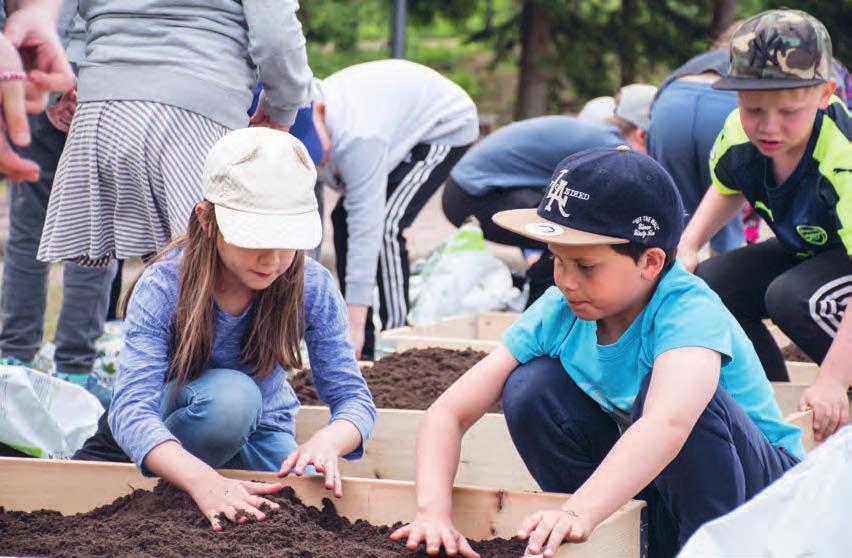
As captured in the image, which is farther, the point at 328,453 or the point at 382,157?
the point at 382,157

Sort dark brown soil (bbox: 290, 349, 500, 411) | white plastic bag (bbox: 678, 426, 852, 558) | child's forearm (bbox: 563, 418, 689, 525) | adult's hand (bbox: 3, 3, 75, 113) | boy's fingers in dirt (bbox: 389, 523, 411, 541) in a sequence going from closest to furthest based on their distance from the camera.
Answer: adult's hand (bbox: 3, 3, 75, 113)
white plastic bag (bbox: 678, 426, 852, 558)
child's forearm (bbox: 563, 418, 689, 525)
boy's fingers in dirt (bbox: 389, 523, 411, 541)
dark brown soil (bbox: 290, 349, 500, 411)

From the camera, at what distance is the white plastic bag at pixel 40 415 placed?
133 inches

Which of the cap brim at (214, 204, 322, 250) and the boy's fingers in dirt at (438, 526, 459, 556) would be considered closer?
the boy's fingers in dirt at (438, 526, 459, 556)

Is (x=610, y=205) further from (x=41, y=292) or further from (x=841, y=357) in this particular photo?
(x=41, y=292)

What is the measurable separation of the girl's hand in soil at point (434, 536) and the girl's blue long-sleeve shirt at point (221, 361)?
498 millimetres

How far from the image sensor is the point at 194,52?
3.54m

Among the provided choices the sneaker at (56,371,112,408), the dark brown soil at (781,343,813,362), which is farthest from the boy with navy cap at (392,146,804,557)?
the dark brown soil at (781,343,813,362)

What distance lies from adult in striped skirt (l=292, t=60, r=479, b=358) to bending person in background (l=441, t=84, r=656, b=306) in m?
0.50

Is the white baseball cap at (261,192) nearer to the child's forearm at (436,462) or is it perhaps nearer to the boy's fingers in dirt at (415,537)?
the child's forearm at (436,462)

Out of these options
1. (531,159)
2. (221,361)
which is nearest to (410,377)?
(221,361)

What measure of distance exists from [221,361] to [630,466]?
1111mm

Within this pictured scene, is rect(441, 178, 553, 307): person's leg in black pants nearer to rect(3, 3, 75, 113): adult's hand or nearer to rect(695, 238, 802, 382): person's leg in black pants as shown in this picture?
rect(695, 238, 802, 382): person's leg in black pants

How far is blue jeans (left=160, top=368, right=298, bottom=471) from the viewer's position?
300 cm

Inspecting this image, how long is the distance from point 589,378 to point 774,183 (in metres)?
1.31
